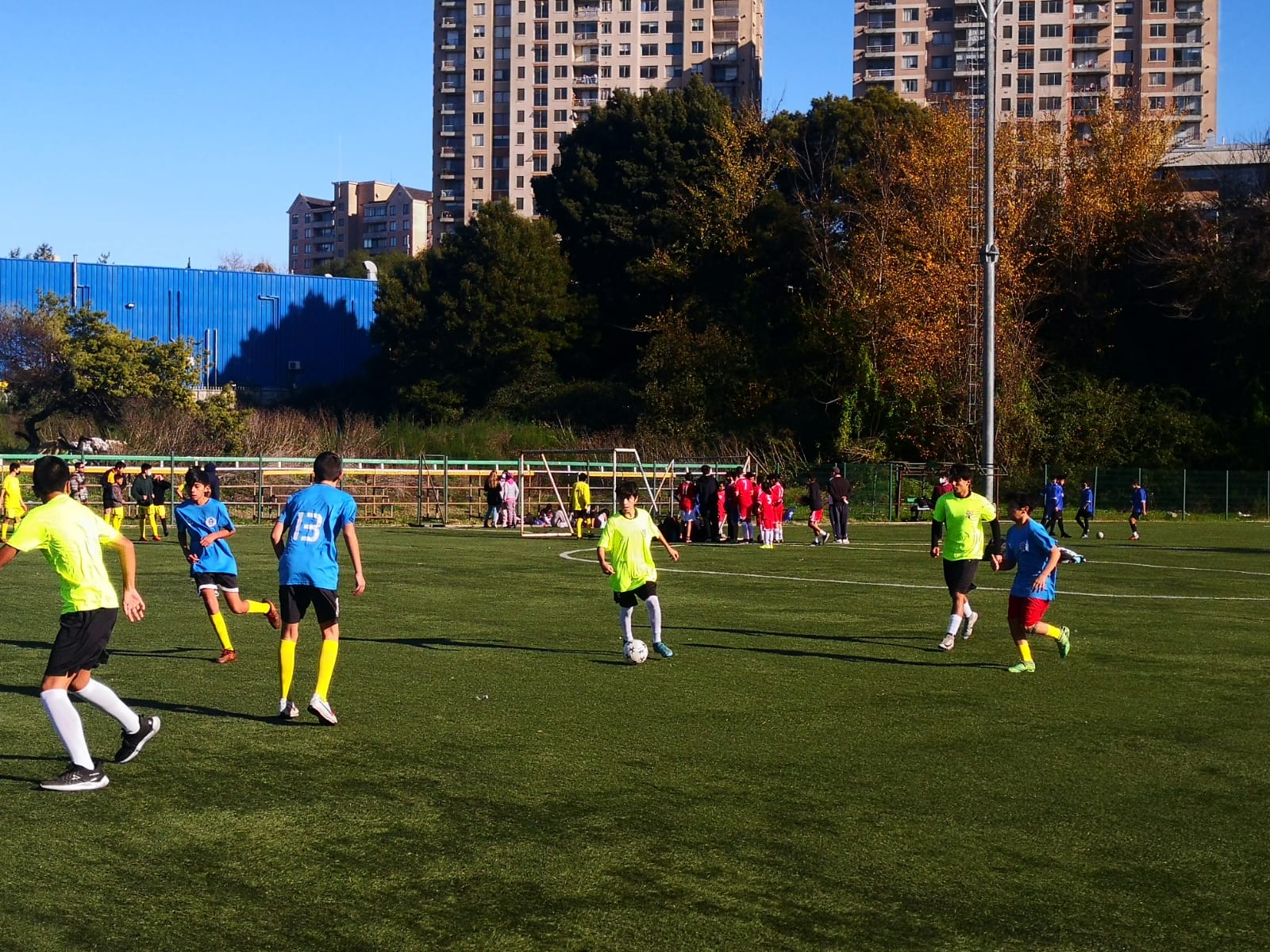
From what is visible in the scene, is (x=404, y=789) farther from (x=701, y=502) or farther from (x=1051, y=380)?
(x=1051, y=380)

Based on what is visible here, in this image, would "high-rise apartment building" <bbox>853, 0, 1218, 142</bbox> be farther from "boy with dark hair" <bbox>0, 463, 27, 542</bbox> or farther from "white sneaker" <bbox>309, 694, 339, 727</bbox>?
"white sneaker" <bbox>309, 694, 339, 727</bbox>

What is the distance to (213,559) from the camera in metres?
13.3

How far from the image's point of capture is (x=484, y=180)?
432 ft

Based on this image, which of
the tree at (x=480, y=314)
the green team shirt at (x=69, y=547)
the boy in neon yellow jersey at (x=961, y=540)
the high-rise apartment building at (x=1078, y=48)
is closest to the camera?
the green team shirt at (x=69, y=547)

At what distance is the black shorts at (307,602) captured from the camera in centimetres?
955

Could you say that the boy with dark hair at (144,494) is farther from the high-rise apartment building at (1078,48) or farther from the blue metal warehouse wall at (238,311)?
the high-rise apartment building at (1078,48)

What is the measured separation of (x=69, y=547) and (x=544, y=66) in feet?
414

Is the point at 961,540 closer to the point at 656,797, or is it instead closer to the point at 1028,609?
the point at 1028,609

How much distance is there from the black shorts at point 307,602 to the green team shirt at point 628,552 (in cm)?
369

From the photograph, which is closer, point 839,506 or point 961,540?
point 961,540

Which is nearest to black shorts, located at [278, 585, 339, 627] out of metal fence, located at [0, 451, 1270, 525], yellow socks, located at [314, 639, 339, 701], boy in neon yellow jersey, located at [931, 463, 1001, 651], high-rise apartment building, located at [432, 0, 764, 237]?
yellow socks, located at [314, 639, 339, 701]

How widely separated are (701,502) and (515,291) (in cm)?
3061

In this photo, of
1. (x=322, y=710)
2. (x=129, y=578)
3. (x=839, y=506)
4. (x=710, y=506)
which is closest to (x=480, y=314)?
(x=710, y=506)

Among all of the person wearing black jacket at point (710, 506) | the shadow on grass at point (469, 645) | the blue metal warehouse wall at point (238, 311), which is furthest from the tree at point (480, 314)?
the shadow on grass at point (469, 645)
